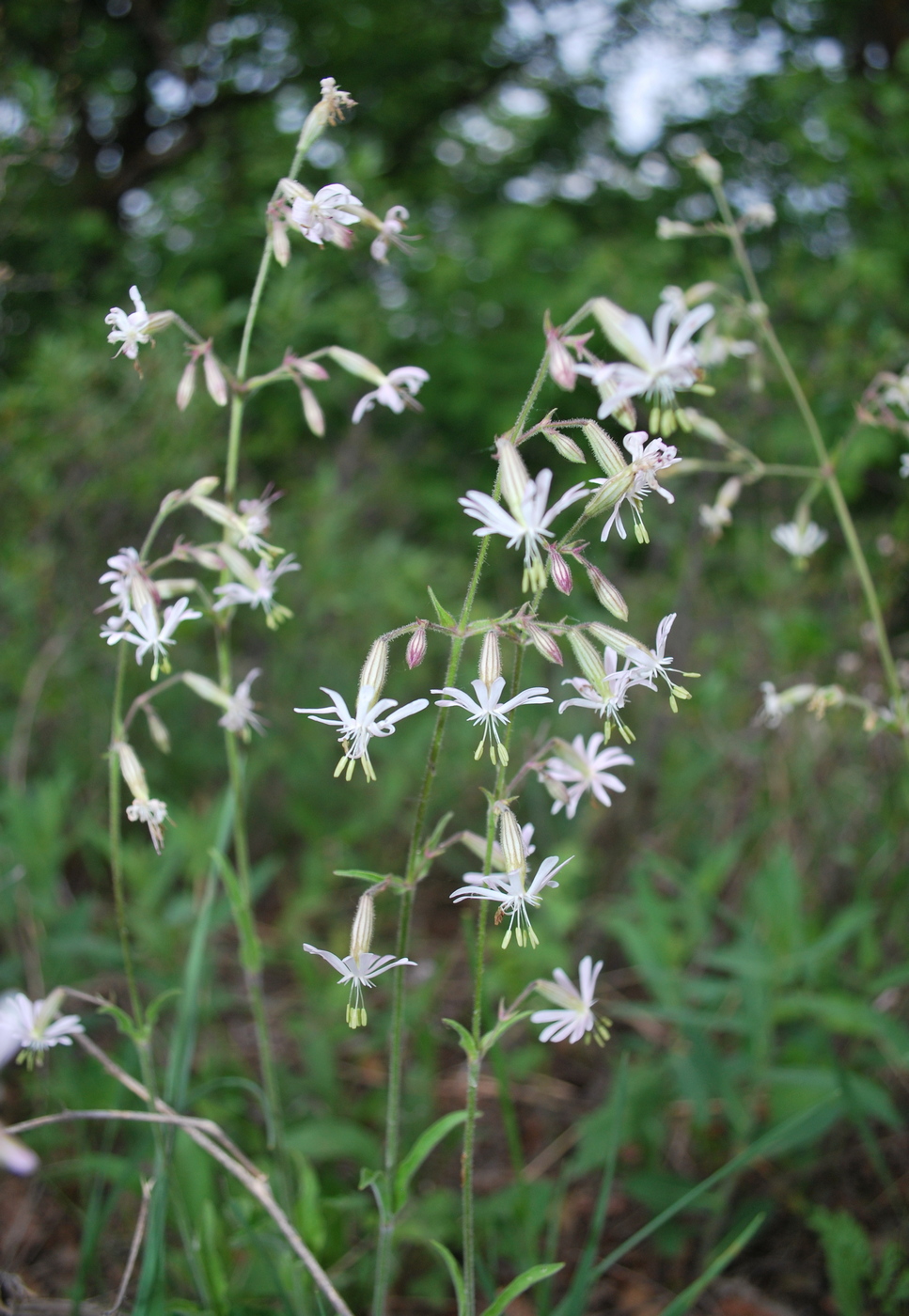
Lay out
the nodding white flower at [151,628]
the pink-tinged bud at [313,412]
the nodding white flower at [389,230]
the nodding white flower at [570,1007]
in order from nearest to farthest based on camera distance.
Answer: the nodding white flower at [570,1007] < the nodding white flower at [151,628] < the nodding white flower at [389,230] < the pink-tinged bud at [313,412]

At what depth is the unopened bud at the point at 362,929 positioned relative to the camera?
1.32 m

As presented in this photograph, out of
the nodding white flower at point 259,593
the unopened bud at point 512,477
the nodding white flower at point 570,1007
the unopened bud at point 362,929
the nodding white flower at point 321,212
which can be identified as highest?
the nodding white flower at point 321,212

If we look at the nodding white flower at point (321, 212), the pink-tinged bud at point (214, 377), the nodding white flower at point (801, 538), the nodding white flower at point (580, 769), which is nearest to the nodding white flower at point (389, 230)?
the nodding white flower at point (321, 212)

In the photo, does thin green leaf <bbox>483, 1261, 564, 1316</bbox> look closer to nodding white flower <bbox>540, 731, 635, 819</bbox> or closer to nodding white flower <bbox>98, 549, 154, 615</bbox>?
nodding white flower <bbox>540, 731, 635, 819</bbox>

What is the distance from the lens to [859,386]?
3.39 m

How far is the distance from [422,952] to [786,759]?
1.52 meters

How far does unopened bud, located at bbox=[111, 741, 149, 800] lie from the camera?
60.5 inches

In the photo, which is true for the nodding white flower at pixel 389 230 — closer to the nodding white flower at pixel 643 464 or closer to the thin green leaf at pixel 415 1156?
the nodding white flower at pixel 643 464

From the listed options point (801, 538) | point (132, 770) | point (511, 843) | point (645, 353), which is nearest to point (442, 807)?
point (801, 538)

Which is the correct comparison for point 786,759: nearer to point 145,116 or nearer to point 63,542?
point 63,542

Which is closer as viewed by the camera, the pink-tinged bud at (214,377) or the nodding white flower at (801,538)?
the pink-tinged bud at (214,377)

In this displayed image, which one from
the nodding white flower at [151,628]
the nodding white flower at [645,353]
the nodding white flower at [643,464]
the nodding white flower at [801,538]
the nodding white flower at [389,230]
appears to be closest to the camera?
the nodding white flower at [645,353]

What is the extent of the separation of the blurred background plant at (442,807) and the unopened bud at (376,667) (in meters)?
0.93

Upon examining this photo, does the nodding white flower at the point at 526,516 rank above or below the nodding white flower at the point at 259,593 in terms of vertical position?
above
